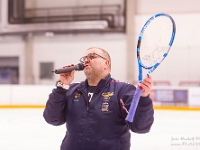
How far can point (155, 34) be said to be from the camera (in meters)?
1.73

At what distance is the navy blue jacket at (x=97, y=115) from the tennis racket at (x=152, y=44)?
220 mm

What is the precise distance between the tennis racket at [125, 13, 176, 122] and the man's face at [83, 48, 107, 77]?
30cm

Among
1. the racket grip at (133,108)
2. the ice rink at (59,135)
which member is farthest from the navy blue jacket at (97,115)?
the ice rink at (59,135)

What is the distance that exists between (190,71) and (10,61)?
613 cm

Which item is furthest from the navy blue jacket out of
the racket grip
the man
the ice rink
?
the ice rink

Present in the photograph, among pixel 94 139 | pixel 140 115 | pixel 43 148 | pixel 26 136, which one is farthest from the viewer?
pixel 26 136

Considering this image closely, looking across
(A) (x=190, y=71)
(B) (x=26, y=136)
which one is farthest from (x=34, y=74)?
(B) (x=26, y=136)

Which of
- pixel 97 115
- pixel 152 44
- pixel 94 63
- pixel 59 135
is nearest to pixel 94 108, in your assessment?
pixel 97 115

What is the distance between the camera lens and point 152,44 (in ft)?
5.48

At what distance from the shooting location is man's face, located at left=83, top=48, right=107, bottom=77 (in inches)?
70.3

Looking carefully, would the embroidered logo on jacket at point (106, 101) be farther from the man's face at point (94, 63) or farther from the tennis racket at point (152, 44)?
the tennis racket at point (152, 44)

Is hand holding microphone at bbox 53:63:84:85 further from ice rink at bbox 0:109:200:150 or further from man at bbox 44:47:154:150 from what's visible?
ice rink at bbox 0:109:200:150

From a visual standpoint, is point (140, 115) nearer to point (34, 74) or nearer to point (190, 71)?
point (190, 71)

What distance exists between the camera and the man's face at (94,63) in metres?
1.79
